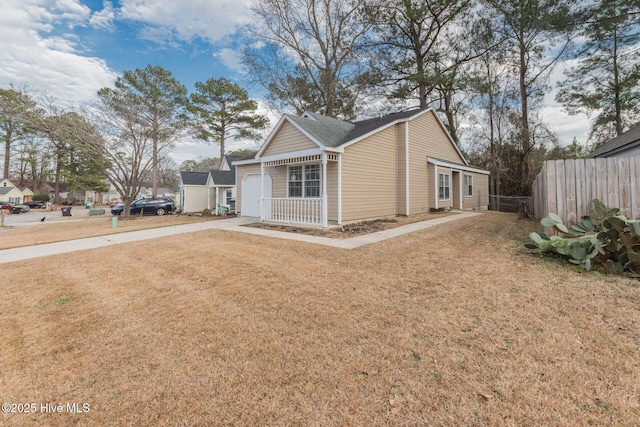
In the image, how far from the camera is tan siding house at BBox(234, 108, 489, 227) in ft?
34.1

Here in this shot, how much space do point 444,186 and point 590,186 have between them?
33.5ft

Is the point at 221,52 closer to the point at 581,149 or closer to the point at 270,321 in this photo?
the point at 270,321

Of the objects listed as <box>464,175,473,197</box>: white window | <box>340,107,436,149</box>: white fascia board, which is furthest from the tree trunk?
<box>340,107,436,149</box>: white fascia board

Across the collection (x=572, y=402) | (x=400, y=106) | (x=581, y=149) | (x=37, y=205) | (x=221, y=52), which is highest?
(x=221, y=52)

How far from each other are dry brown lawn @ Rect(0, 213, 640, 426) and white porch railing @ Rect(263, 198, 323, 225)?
554 centimetres

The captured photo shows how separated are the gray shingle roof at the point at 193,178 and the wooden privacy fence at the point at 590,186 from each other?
70.3ft

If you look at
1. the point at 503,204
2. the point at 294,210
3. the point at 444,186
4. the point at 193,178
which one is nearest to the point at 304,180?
the point at 294,210

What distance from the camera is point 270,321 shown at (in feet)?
10.2

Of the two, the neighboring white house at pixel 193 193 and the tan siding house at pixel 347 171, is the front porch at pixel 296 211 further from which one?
the neighboring white house at pixel 193 193

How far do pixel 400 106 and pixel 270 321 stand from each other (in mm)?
21050

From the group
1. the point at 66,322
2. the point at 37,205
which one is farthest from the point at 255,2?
the point at 37,205

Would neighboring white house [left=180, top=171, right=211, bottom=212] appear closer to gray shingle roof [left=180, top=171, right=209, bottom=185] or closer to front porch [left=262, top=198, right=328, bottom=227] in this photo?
gray shingle roof [left=180, top=171, right=209, bottom=185]

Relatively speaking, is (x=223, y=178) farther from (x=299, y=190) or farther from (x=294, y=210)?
(x=294, y=210)

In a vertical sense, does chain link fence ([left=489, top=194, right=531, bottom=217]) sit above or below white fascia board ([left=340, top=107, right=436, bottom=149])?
below
